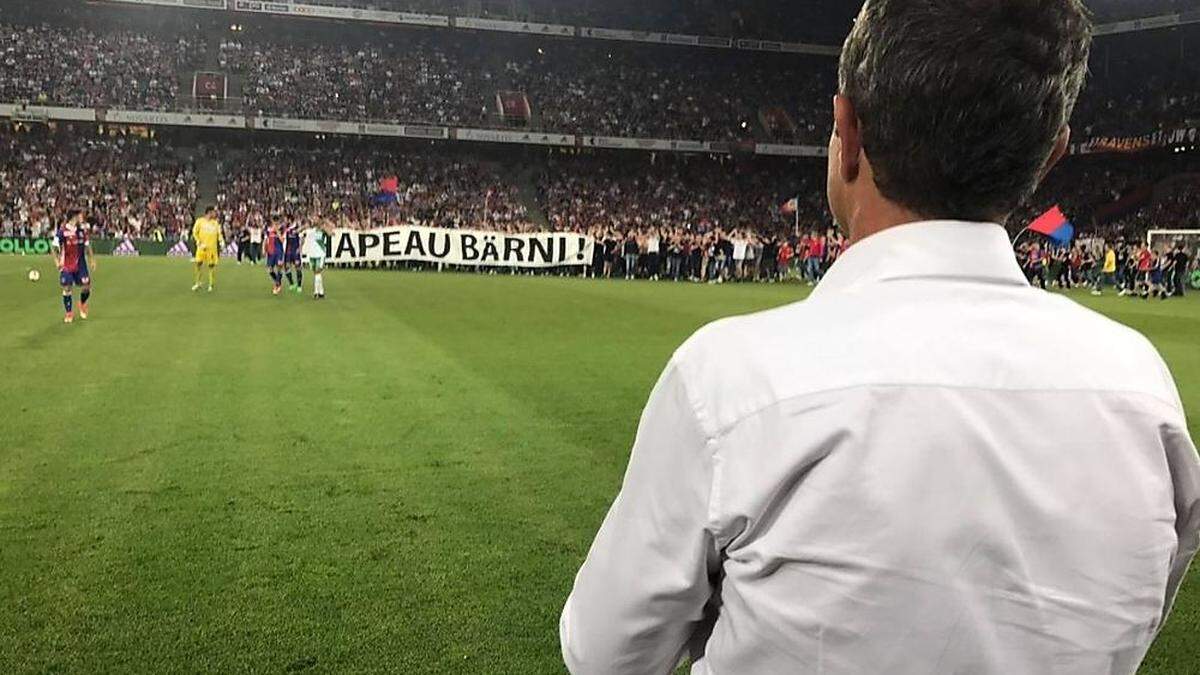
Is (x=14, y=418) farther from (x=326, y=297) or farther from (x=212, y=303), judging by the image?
(x=326, y=297)

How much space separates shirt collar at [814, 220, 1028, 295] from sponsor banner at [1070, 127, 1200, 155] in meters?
48.8

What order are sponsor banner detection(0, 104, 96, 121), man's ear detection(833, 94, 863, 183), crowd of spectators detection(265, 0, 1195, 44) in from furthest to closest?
crowd of spectators detection(265, 0, 1195, 44) → sponsor banner detection(0, 104, 96, 121) → man's ear detection(833, 94, 863, 183)

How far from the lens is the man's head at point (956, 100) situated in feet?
4.33

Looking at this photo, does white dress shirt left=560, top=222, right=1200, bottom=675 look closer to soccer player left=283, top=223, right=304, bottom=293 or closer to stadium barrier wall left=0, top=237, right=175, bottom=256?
soccer player left=283, top=223, right=304, bottom=293

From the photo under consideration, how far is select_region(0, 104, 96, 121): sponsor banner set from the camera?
140 feet

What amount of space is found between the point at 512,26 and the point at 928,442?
50.4 m

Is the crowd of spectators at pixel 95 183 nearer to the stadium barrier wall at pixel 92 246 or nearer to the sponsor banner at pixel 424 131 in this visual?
the stadium barrier wall at pixel 92 246

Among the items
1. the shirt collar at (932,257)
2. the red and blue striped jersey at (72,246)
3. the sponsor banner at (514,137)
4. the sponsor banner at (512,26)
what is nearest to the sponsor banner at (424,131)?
the sponsor banner at (514,137)

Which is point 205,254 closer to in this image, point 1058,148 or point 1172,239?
point 1058,148

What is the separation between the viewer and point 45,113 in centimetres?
4294

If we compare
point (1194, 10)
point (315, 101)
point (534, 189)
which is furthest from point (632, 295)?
point (1194, 10)

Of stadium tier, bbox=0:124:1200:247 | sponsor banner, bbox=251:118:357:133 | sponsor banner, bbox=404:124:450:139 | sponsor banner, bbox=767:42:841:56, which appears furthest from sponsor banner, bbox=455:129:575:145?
sponsor banner, bbox=767:42:841:56

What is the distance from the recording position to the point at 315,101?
4731cm

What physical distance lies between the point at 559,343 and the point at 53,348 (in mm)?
6785
